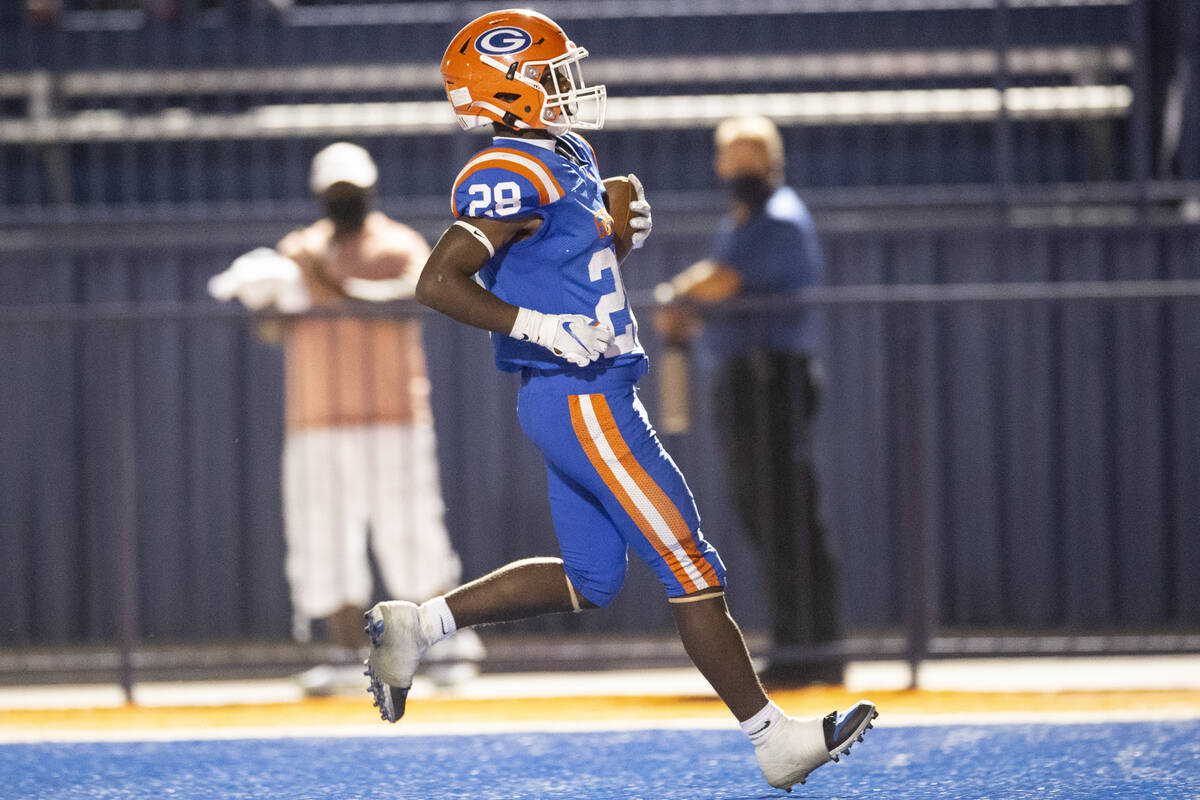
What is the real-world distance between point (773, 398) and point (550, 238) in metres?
2.41

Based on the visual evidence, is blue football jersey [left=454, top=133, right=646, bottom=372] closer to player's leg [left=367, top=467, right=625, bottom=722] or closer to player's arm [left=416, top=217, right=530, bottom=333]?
player's arm [left=416, top=217, right=530, bottom=333]

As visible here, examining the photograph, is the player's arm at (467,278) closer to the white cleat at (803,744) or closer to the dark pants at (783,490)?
the white cleat at (803,744)

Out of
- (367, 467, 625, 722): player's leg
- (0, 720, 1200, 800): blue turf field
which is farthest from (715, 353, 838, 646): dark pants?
(367, 467, 625, 722): player's leg

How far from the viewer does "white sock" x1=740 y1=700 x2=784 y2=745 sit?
11.8 feet

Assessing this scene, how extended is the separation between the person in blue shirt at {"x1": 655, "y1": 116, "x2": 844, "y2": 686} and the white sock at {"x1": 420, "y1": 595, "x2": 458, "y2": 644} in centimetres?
212

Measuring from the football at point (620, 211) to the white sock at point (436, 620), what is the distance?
957 mm

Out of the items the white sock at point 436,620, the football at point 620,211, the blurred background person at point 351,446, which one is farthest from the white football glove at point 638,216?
the blurred background person at point 351,446

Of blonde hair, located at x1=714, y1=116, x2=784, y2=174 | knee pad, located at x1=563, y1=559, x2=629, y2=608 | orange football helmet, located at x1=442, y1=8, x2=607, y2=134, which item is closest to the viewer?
orange football helmet, located at x1=442, y1=8, x2=607, y2=134

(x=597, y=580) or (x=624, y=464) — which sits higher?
(x=624, y=464)

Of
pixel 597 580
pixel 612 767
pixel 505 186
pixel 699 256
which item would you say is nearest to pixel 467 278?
pixel 505 186

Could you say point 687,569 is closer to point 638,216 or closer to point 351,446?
point 638,216

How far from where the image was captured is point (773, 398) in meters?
5.80

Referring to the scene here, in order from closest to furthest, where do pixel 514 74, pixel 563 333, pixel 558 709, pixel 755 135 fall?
A: pixel 563 333, pixel 514 74, pixel 558 709, pixel 755 135

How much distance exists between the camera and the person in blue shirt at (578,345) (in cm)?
344
